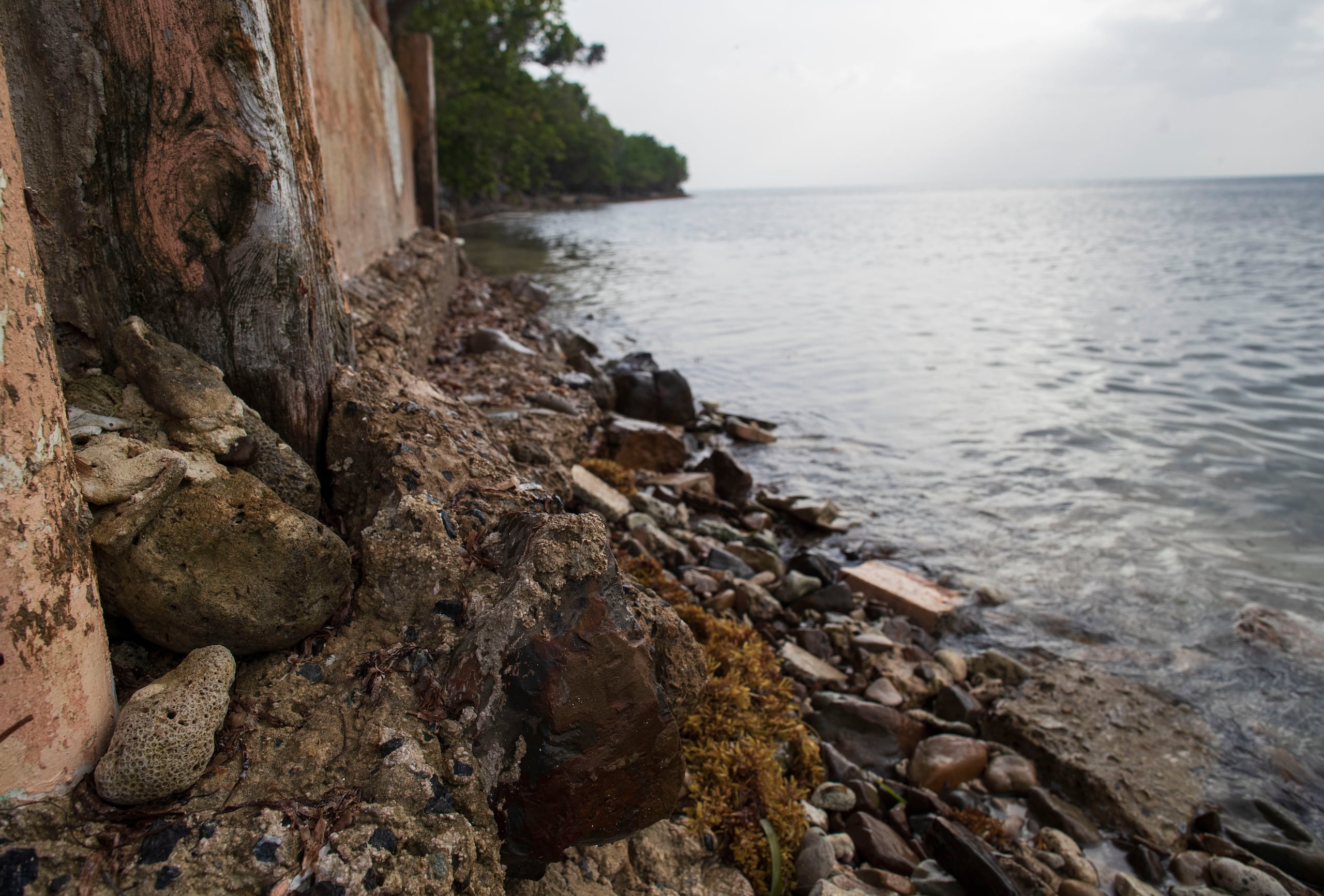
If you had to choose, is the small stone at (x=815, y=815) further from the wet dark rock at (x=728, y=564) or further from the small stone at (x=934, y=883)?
the wet dark rock at (x=728, y=564)

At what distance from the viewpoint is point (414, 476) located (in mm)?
2094

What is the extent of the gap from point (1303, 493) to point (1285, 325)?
7.77 m

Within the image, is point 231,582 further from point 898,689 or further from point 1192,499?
point 1192,499

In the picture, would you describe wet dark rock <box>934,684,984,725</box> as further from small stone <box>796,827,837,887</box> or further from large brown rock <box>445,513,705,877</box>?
large brown rock <box>445,513,705,877</box>

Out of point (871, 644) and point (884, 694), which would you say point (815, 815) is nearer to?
point (884, 694)

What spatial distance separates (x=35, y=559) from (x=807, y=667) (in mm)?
2945

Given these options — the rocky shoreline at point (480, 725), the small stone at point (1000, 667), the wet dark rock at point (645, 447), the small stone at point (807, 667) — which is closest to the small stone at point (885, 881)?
the rocky shoreline at point (480, 725)

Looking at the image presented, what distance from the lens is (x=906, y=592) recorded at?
4359 millimetres

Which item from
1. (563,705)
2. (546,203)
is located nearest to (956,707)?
(563,705)

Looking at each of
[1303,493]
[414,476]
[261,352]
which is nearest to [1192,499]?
[1303,493]

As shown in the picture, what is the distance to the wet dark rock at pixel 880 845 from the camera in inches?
98.7

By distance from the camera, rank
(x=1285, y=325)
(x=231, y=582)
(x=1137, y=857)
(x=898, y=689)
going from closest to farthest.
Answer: (x=231, y=582), (x=1137, y=857), (x=898, y=689), (x=1285, y=325)

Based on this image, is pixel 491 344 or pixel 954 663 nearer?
pixel 954 663

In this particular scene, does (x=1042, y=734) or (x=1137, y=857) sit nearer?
(x=1137, y=857)
